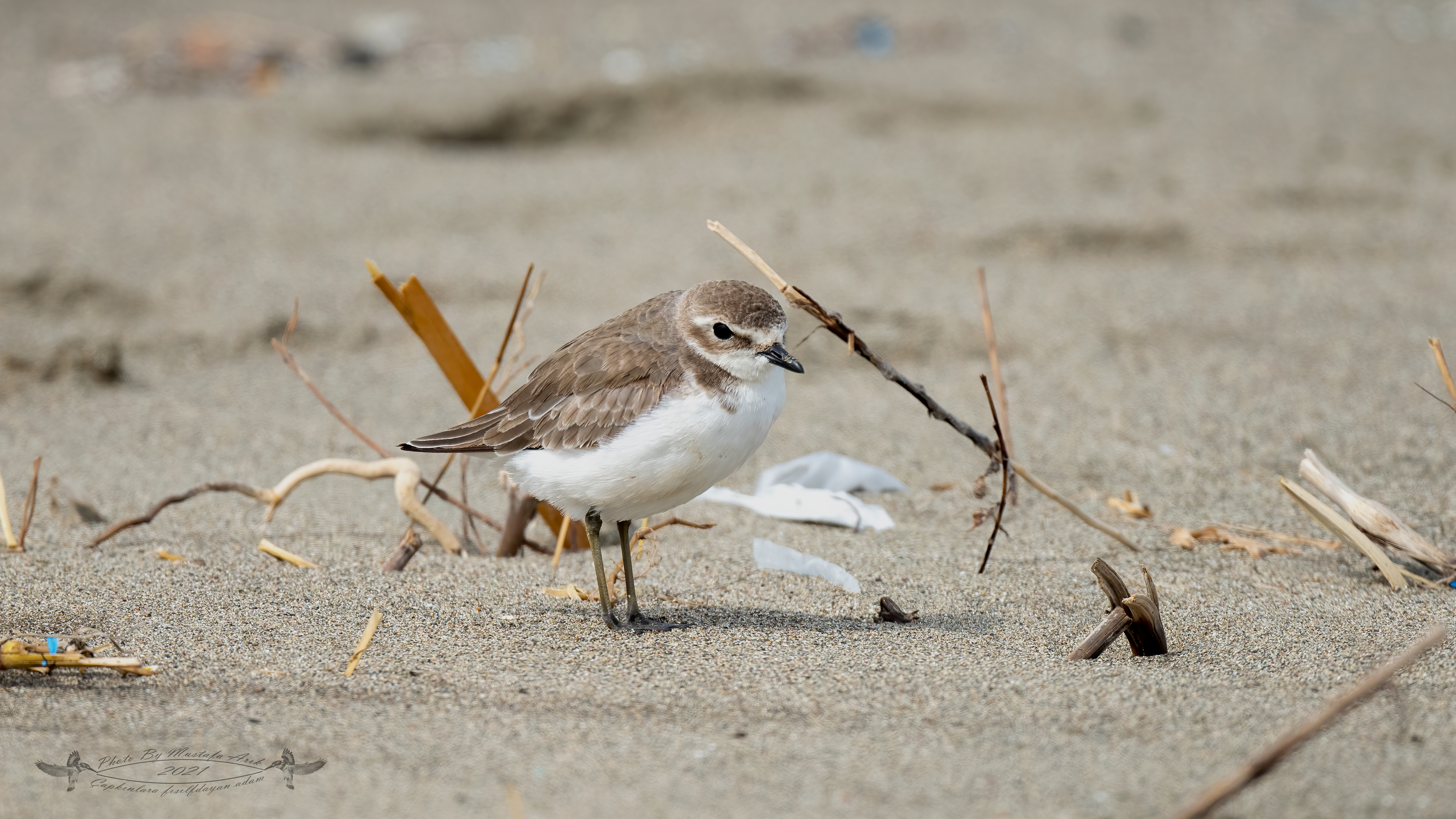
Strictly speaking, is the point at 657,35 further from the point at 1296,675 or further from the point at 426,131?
the point at 1296,675

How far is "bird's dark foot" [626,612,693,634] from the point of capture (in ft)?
10.9

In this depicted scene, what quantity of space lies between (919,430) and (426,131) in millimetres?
4187

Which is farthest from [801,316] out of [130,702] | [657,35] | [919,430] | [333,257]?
[657,35]

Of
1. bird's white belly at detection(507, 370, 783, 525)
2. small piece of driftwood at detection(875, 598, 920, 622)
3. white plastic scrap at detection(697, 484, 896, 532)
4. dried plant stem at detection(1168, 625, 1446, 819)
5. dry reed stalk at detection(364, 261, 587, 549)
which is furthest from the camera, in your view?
white plastic scrap at detection(697, 484, 896, 532)

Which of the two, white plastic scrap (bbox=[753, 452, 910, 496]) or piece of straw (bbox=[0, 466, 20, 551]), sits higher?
piece of straw (bbox=[0, 466, 20, 551])

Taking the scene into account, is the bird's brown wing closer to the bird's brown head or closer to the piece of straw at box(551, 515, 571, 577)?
the bird's brown head

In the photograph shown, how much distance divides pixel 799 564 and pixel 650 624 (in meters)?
0.59

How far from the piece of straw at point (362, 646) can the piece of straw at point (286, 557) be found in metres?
0.73

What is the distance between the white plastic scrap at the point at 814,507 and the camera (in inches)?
163

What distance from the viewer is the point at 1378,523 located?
3535 mm

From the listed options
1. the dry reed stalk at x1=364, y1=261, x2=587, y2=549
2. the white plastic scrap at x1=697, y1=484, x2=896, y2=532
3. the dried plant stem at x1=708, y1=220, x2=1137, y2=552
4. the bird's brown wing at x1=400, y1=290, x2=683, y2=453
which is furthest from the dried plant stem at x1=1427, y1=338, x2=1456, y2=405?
the dry reed stalk at x1=364, y1=261, x2=587, y2=549

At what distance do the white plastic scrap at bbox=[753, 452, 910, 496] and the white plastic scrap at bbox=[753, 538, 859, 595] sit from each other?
0.59 meters

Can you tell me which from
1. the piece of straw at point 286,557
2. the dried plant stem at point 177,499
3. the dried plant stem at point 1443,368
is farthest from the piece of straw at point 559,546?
the dried plant stem at point 1443,368

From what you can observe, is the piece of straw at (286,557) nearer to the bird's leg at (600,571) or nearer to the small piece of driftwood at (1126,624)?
the bird's leg at (600,571)
